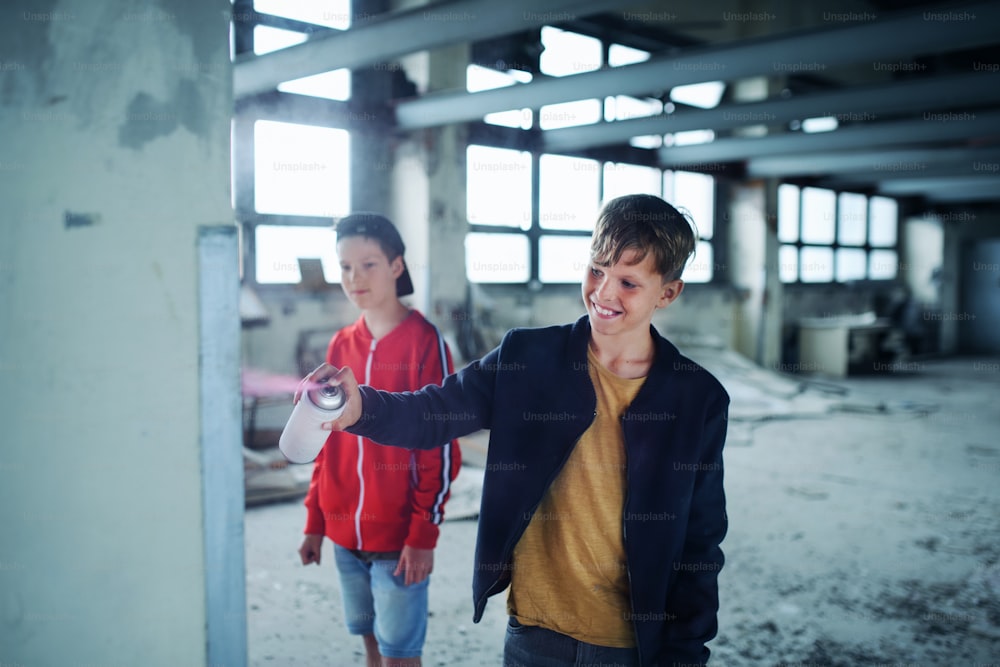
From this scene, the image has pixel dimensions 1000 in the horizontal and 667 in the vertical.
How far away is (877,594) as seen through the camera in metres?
3.16

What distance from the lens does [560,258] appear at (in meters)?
7.78

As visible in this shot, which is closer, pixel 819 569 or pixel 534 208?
pixel 819 569

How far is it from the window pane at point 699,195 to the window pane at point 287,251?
15.1ft

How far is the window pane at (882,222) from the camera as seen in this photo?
Result: 1197cm

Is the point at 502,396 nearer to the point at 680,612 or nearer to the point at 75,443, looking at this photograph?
the point at 680,612

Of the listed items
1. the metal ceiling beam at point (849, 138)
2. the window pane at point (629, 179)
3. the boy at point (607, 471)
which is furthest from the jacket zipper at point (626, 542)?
the window pane at point (629, 179)

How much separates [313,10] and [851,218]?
907 centimetres

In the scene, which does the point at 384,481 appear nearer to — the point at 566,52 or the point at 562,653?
the point at 562,653

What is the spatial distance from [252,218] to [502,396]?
4.50 metres

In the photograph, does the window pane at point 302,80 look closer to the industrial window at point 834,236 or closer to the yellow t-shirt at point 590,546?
the yellow t-shirt at point 590,546

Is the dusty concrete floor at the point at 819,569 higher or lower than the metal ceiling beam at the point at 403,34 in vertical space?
lower

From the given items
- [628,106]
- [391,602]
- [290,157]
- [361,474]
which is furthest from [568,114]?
[391,602]

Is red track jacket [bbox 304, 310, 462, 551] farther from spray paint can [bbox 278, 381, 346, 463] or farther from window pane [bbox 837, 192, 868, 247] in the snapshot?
window pane [bbox 837, 192, 868, 247]

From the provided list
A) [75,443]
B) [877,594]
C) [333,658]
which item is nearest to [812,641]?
[877,594]
